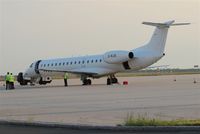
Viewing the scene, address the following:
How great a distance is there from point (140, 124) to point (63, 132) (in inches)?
81.1

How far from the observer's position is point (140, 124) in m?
13.7

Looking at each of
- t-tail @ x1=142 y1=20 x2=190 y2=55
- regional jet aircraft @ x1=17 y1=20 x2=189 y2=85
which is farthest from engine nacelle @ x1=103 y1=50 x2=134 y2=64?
t-tail @ x1=142 y1=20 x2=190 y2=55

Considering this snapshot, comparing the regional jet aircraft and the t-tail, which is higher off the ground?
the t-tail

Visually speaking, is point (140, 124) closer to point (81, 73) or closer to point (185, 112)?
point (185, 112)

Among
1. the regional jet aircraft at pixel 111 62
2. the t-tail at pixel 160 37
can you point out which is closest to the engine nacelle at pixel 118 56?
the regional jet aircraft at pixel 111 62

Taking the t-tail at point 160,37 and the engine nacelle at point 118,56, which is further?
the engine nacelle at point 118,56

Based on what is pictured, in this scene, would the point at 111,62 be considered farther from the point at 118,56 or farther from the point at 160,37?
the point at 160,37

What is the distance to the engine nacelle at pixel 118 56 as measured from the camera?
46.3 meters

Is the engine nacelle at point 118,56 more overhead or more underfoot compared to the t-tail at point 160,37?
more underfoot

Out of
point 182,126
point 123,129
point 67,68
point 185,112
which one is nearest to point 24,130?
point 123,129

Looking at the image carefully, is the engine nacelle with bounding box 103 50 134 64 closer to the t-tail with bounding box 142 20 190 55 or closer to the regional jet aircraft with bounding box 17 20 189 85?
the regional jet aircraft with bounding box 17 20 189 85

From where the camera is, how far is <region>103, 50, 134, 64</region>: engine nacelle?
152ft

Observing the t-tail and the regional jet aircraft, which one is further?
the regional jet aircraft

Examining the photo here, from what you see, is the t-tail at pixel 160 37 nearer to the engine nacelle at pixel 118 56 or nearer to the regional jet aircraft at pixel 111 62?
the regional jet aircraft at pixel 111 62
